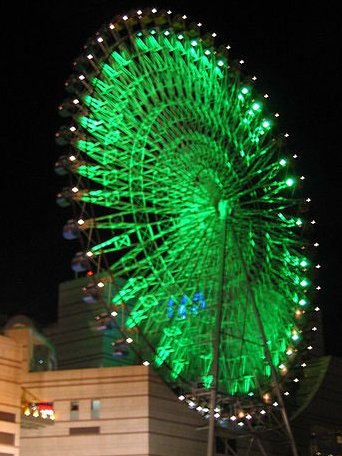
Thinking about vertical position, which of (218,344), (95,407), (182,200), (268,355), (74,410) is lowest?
(74,410)

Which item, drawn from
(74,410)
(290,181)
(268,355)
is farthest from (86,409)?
(290,181)

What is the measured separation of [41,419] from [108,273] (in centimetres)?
1065

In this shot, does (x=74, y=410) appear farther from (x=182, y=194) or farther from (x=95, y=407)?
(x=182, y=194)

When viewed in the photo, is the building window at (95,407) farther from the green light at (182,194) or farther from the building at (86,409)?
the green light at (182,194)

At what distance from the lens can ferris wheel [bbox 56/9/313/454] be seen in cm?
3797

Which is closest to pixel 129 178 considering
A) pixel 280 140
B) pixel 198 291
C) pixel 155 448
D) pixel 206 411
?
pixel 198 291

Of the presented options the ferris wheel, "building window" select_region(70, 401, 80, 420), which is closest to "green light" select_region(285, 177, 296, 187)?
the ferris wheel

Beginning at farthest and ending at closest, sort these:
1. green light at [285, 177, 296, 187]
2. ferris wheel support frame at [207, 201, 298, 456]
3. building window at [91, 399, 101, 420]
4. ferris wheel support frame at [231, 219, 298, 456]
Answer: building window at [91, 399, 101, 420], green light at [285, 177, 296, 187], ferris wheel support frame at [231, 219, 298, 456], ferris wheel support frame at [207, 201, 298, 456]

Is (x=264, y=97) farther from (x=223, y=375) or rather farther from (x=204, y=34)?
(x=223, y=375)

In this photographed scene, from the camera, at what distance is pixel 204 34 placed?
4100 cm

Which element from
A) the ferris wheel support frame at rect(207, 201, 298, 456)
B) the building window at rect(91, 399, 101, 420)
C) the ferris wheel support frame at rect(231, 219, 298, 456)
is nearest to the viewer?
the ferris wheel support frame at rect(207, 201, 298, 456)

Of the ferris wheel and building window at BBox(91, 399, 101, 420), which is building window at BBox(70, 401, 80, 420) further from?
the ferris wheel

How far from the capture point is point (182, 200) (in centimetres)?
3925


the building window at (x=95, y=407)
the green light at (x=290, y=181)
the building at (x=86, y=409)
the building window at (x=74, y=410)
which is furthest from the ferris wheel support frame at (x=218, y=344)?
the building window at (x=74, y=410)
